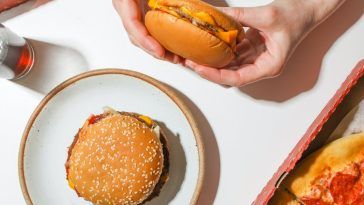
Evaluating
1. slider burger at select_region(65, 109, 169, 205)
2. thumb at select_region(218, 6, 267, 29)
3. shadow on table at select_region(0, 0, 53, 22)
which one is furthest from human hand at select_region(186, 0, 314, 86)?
shadow on table at select_region(0, 0, 53, 22)

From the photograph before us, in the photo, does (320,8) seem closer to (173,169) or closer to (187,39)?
(187,39)

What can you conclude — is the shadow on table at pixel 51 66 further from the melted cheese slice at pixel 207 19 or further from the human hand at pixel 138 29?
the melted cheese slice at pixel 207 19

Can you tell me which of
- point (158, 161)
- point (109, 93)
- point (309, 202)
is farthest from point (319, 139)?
point (109, 93)

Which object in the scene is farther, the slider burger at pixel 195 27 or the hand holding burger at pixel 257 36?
the hand holding burger at pixel 257 36

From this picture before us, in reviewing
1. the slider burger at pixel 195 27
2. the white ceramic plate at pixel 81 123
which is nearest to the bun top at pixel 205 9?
the slider burger at pixel 195 27

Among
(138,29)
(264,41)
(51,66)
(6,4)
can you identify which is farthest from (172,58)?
(6,4)

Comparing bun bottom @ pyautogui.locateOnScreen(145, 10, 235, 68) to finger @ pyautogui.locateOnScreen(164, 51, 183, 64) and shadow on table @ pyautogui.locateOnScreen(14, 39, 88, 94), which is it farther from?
shadow on table @ pyautogui.locateOnScreen(14, 39, 88, 94)

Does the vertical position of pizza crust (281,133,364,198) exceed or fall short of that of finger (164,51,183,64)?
it falls short
